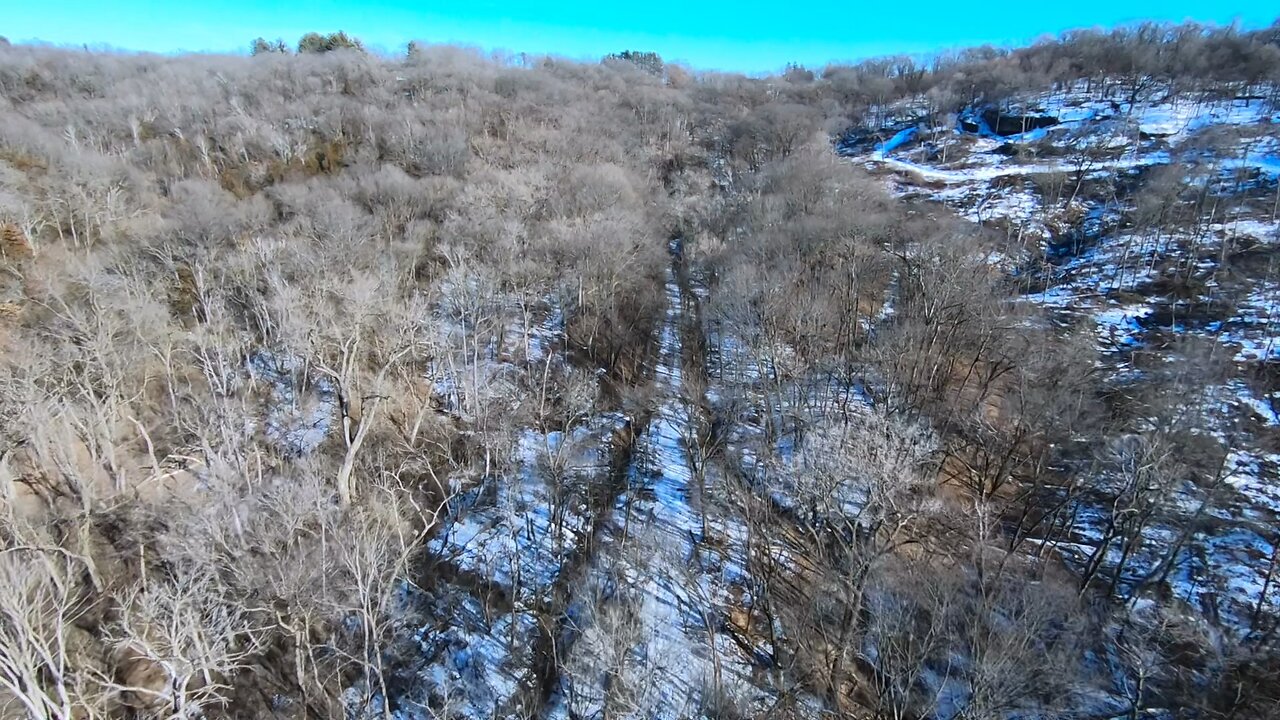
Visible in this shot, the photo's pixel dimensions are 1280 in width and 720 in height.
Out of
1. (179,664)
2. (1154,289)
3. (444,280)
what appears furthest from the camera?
(1154,289)

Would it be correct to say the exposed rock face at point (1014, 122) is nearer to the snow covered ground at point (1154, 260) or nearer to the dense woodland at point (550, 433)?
the snow covered ground at point (1154, 260)

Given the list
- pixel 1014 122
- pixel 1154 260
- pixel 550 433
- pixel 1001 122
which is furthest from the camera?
pixel 1001 122

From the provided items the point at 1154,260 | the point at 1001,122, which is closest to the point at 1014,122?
the point at 1001,122

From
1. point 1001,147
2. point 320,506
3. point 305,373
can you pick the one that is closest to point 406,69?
point 305,373

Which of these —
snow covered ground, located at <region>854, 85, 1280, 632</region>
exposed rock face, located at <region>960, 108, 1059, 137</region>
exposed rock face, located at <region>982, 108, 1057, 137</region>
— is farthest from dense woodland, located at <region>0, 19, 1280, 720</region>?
exposed rock face, located at <region>960, 108, 1059, 137</region>

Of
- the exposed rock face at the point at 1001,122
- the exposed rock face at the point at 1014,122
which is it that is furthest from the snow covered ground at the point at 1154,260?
the exposed rock face at the point at 1014,122

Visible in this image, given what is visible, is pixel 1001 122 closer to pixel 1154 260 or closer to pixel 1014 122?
pixel 1014 122

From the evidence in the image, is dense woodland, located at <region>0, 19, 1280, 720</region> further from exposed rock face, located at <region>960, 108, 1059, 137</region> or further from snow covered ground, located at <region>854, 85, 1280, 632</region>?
exposed rock face, located at <region>960, 108, 1059, 137</region>

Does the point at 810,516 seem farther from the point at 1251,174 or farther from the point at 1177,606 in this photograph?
the point at 1251,174

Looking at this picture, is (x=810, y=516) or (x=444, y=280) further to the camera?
(x=444, y=280)
